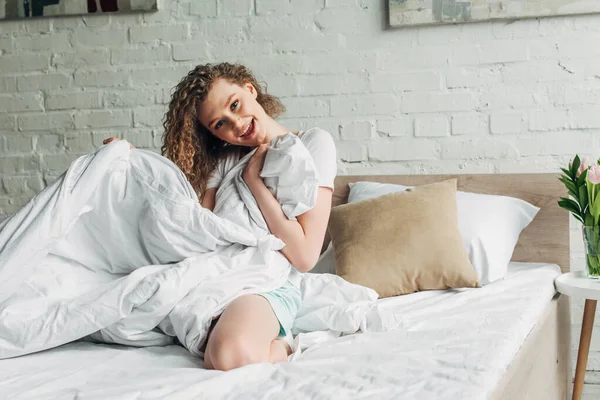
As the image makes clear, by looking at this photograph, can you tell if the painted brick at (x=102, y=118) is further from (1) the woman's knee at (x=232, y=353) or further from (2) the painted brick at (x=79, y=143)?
(1) the woman's knee at (x=232, y=353)

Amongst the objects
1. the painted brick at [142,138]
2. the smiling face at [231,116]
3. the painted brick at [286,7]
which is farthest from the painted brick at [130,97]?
the smiling face at [231,116]

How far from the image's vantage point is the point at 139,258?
174cm

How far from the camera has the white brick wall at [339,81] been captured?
8.58 ft

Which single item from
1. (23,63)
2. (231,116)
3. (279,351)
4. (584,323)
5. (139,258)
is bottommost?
(584,323)

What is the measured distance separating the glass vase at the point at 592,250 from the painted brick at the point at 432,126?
2.17ft

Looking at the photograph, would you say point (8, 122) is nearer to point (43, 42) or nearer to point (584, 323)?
point (43, 42)

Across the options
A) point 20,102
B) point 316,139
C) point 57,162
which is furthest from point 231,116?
point 20,102

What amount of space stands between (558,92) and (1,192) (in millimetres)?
2367

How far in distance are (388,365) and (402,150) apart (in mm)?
1514

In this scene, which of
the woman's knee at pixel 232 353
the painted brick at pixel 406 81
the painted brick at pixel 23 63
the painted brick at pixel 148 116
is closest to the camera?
the woman's knee at pixel 232 353

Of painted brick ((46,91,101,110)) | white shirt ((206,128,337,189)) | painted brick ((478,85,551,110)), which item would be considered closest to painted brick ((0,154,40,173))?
painted brick ((46,91,101,110))

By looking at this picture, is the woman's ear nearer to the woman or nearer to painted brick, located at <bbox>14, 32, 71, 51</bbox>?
the woman

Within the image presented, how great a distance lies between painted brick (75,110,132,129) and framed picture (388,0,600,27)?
46.7 inches

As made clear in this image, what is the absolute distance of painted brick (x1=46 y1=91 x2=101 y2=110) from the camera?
10.2ft
